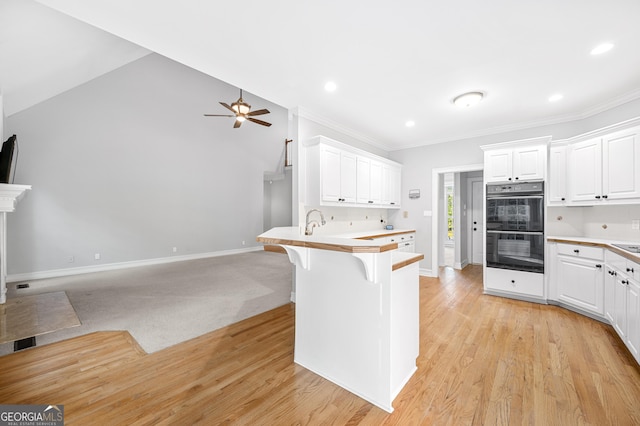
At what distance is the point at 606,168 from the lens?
10.6 feet

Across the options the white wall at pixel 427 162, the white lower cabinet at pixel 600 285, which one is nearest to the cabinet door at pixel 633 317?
the white lower cabinet at pixel 600 285

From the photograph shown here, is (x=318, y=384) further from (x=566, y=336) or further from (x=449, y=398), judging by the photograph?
(x=566, y=336)

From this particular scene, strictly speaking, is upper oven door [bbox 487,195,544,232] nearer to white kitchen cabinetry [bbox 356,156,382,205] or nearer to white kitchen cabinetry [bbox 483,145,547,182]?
white kitchen cabinetry [bbox 483,145,547,182]

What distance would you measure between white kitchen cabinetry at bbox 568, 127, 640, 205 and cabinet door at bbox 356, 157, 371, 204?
283cm

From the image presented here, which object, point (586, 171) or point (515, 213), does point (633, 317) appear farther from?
point (586, 171)

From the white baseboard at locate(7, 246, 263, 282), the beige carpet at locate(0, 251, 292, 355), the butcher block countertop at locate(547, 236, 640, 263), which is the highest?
the butcher block countertop at locate(547, 236, 640, 263)

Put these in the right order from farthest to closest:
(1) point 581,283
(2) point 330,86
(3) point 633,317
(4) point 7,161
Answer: (4) point 7,161
(1) point 581,283
(2) point 330,86
(3) point 633,317

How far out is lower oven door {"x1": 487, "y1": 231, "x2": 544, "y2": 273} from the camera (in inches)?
147

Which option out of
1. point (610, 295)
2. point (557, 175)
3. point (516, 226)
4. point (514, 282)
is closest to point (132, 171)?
point (516, 226)

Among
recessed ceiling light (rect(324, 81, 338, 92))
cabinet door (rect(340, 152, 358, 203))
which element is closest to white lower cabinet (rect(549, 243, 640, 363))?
cabinet door (rect(340, 152, 358, 203))

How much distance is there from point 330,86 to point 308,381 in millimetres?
3037

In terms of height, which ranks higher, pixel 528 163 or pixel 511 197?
Answer: pixel 528 163

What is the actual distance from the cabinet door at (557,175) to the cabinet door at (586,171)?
8 centimetres

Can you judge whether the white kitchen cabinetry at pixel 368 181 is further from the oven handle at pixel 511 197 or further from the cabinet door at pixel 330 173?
the oven handle at pixel 511 197
